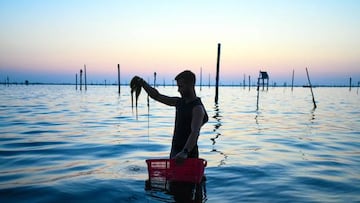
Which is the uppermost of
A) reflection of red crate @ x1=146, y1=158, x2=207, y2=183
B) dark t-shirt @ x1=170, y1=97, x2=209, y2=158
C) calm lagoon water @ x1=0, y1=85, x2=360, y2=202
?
dark t-shirt @ x1=170, y1=97, x2=209, y2=158

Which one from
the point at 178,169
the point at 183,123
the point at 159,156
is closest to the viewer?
the point at 178,169

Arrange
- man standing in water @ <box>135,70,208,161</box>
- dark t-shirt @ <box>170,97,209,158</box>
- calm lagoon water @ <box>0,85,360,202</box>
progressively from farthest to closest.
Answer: calm lagoon water @ <box>0,85,360,202</box> < dark t-shirt @ <box>170,97,209,158</box> < man standing in water @ <box>135,70,208,161</box>

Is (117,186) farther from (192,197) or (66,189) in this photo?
(192,197)

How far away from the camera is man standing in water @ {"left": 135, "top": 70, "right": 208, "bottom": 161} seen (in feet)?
15.5

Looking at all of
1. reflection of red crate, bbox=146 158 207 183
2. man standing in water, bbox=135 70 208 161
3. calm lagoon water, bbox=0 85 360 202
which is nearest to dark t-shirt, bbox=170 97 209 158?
man standing in water, bbox=135 70 208 161

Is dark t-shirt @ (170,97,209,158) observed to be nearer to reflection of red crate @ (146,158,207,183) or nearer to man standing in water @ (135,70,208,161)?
man standing in water @ (135,70,208,161)

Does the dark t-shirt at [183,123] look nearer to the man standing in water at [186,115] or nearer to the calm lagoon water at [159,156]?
the man standing in water at [186,115]

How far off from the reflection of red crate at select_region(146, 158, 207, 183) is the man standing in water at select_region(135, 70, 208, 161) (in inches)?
5.9

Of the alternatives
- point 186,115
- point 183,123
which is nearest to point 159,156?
point 183,123

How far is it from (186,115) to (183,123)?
0.16 meters

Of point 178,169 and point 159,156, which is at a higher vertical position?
point 178,169

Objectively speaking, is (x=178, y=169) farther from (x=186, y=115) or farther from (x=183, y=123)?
(x=186, y=115)

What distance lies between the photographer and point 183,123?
502 cm

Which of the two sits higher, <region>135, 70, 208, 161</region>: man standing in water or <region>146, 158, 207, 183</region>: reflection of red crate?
<region>135, 70, 208, 161</region>: man standing in water
